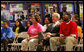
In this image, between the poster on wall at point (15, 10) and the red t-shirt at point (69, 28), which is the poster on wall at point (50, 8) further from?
the red t-shirt at point (69, 28)

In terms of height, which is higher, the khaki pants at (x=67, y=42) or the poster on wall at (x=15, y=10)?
the poster on wall at (x=15, y=10)

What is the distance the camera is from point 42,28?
524 cm

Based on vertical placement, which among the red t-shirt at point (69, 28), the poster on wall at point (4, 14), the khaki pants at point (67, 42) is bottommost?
the khaki pants at point (67, 42)

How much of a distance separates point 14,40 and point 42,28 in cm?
97

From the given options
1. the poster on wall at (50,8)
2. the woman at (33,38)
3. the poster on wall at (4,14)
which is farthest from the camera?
the poster on wall at (4,14)

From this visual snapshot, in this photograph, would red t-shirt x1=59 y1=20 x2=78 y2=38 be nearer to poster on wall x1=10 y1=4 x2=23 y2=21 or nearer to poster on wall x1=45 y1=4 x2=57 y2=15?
poster on wall x1=45 y1=4 x2=57 y2=15

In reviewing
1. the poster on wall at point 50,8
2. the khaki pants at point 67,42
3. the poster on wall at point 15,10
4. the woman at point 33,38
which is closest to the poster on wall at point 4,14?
the poster on wall at point 15,10

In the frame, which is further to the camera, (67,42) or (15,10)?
(15,10)

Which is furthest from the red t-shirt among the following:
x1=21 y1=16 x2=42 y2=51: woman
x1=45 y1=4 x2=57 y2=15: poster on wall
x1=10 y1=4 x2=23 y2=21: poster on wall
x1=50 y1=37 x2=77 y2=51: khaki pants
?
x1=10 y1=4 x2=23 y2=21: poster on wall

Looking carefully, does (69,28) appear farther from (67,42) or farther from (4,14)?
(4,14)

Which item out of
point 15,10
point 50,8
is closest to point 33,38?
point 50,8

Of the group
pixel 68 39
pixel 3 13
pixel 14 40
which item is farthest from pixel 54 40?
pixel 3 13

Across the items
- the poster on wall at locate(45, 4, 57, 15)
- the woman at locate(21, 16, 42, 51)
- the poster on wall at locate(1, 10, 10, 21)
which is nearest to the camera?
the woman at locate(21, 16, 42, 51)

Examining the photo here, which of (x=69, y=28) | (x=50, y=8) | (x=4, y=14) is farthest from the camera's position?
(x=4, y=14)
